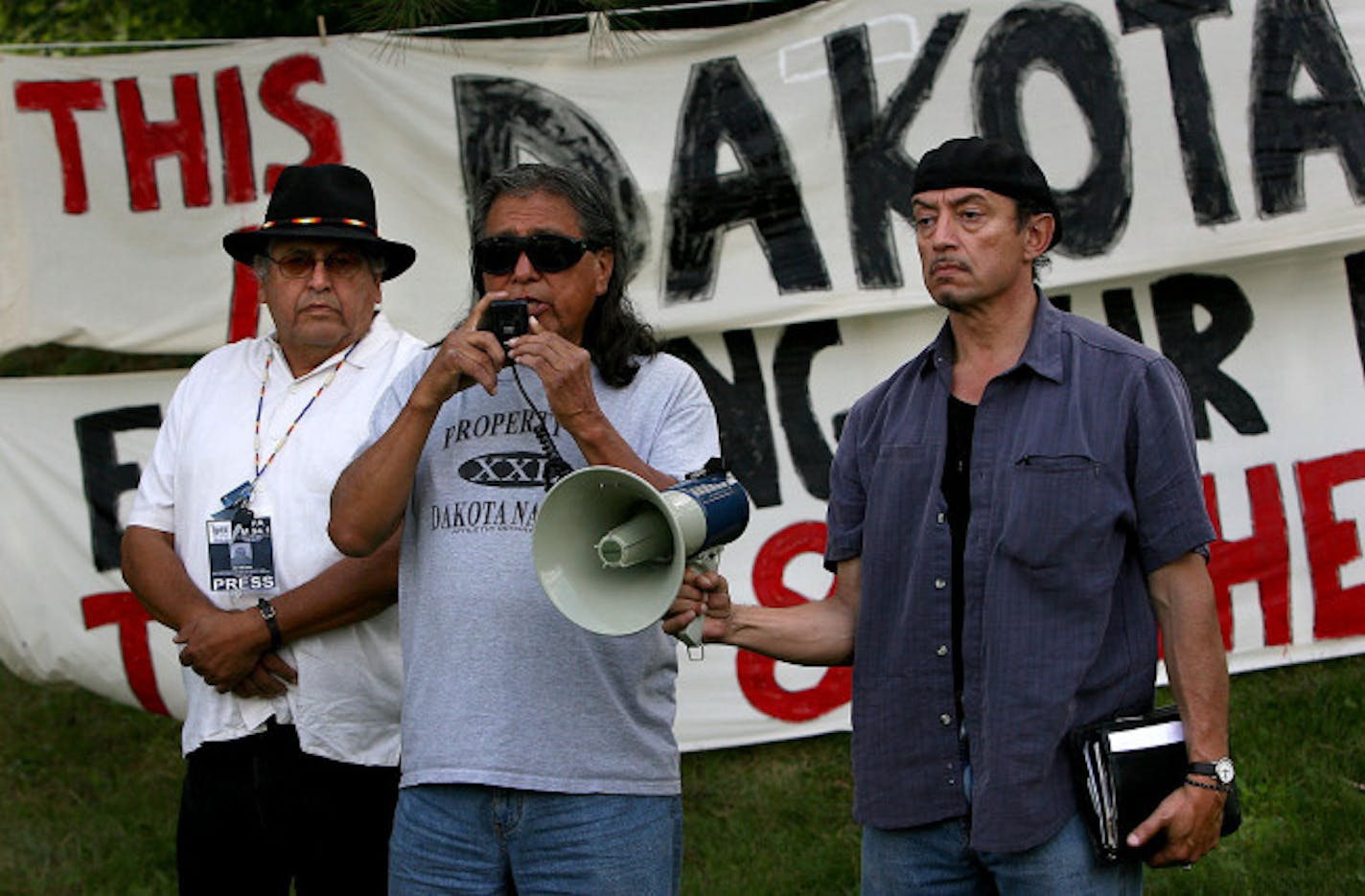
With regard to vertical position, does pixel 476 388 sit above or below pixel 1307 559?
above

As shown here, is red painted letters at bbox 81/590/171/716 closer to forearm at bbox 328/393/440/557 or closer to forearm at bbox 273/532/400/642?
forearm at bbox 273/532/400/642

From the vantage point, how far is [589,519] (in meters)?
2.80

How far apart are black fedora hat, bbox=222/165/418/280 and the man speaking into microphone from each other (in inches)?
24.2

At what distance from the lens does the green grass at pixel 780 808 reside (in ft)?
15.6

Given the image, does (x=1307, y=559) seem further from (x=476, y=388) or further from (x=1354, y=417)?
(x=476, y=388)

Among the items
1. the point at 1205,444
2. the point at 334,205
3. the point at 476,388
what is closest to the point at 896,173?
the point at 1205,444

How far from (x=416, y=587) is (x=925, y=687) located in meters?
0.89

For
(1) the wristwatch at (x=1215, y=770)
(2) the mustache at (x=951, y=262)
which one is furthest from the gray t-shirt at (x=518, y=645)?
(1) the wristwatch at (x=1215, y=770)

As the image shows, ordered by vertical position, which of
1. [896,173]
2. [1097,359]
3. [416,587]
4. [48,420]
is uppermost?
[896,173]

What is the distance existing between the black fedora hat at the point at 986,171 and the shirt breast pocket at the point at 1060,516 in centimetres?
47

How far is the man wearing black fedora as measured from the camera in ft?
11.5

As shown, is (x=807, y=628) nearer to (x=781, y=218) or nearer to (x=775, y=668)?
(x=775, y=668)

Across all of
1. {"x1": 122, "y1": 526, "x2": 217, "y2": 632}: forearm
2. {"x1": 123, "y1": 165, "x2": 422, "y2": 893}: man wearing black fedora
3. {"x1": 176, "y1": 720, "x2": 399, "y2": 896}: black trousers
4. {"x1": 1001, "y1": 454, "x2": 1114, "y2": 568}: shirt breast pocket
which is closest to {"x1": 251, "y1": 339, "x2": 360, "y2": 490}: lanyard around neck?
{"x1": 123, "y1": 165, "x2": 422, "y2": 893}: man wearing black fedora

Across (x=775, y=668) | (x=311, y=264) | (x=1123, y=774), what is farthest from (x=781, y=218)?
(x=1123, y=774)
